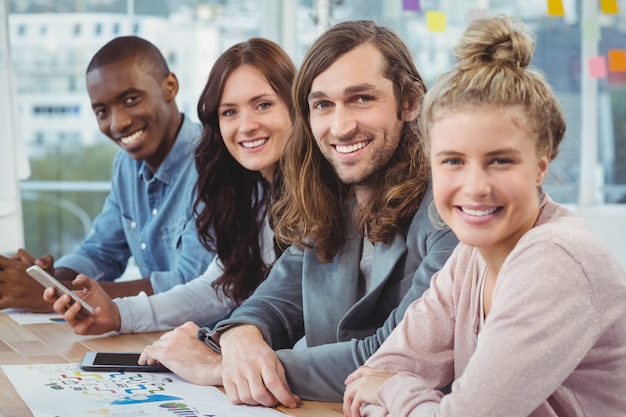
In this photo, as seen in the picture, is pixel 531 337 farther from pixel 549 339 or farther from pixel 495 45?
pixel 495 45

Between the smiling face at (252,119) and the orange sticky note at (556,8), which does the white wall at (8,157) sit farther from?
the orange sticky note at (556,8)

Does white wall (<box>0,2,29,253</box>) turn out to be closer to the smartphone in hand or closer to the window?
the window

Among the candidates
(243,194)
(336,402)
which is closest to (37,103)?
(243,194)

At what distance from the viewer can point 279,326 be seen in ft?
5.98

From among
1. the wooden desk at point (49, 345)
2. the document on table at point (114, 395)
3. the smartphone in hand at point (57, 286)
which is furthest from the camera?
the smartphone in hand at point (57, 286)

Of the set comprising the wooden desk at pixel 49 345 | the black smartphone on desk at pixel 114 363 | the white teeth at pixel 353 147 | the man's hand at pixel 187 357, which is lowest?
the wooden desk at pixel 49 345

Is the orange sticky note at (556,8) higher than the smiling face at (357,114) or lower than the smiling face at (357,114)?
higher

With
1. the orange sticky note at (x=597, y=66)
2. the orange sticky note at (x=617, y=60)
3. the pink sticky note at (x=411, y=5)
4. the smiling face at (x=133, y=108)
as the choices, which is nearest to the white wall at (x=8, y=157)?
the smiling face at (x=133, y=108)

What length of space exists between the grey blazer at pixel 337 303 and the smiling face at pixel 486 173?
0.33m

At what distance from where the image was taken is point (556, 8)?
458 centimetres

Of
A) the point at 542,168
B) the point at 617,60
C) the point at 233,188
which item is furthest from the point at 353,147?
the point at 617,60

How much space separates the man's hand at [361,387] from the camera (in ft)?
4.46

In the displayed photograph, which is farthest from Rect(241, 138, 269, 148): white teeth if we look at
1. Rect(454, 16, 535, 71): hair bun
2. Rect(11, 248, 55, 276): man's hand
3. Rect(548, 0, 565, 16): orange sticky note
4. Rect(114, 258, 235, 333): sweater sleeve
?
Rect(548, 0, 565, 16): orange sticky note

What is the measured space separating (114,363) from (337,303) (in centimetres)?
42
